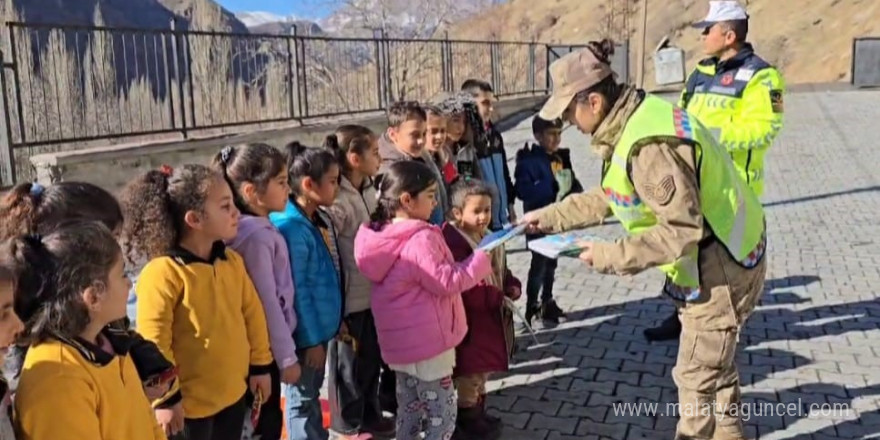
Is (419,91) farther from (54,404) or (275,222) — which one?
(54,404)

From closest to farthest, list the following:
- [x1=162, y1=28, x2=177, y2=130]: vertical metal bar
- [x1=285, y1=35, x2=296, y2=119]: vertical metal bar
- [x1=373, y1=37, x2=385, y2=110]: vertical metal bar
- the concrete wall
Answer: the concrete wall < [x1=162, y1=28, x2=177, y2=130]: vertical metal bar < [x1=285, y1=35, x2=296, y2=119]: vertical metal bar < [x1=373, y1=37, x2=385, y2=110]: vertical metal bar

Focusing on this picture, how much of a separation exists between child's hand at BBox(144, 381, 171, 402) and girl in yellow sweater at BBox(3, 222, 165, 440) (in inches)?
7.4

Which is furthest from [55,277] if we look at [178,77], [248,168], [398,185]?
[178,77]

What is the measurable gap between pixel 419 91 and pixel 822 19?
106 ft

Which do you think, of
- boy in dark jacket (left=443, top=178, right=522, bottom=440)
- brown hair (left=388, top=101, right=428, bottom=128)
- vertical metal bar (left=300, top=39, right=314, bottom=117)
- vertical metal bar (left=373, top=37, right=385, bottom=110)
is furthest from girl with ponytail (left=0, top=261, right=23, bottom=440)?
vertical metal bar (left=373, top=37, right=385, bottom=110)

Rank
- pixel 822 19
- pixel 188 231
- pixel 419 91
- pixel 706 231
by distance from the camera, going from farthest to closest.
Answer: pixel 822 19, pixel 419 91, pixel 706 231, pixel 188 231

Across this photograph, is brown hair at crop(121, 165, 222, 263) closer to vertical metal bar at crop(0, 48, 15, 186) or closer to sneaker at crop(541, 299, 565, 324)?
sneaker at crop(541, 299, 565, 324)

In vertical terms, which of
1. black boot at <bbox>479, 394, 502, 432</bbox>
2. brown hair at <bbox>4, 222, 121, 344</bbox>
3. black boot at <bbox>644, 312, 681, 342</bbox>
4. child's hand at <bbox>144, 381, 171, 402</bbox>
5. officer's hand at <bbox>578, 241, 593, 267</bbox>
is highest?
brown hair at <bbox>4, 222, 121, 344</bbox>

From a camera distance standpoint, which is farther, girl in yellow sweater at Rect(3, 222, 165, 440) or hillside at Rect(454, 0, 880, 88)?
hillside at Rect(454, 0, 880, 88)

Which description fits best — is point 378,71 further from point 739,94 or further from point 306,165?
point 306,165

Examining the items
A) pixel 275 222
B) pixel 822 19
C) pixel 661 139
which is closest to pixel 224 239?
pixel 275 222

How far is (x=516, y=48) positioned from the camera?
2078cm

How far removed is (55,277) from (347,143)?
2062 millimetres

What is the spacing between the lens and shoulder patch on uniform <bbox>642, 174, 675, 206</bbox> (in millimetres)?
2922
